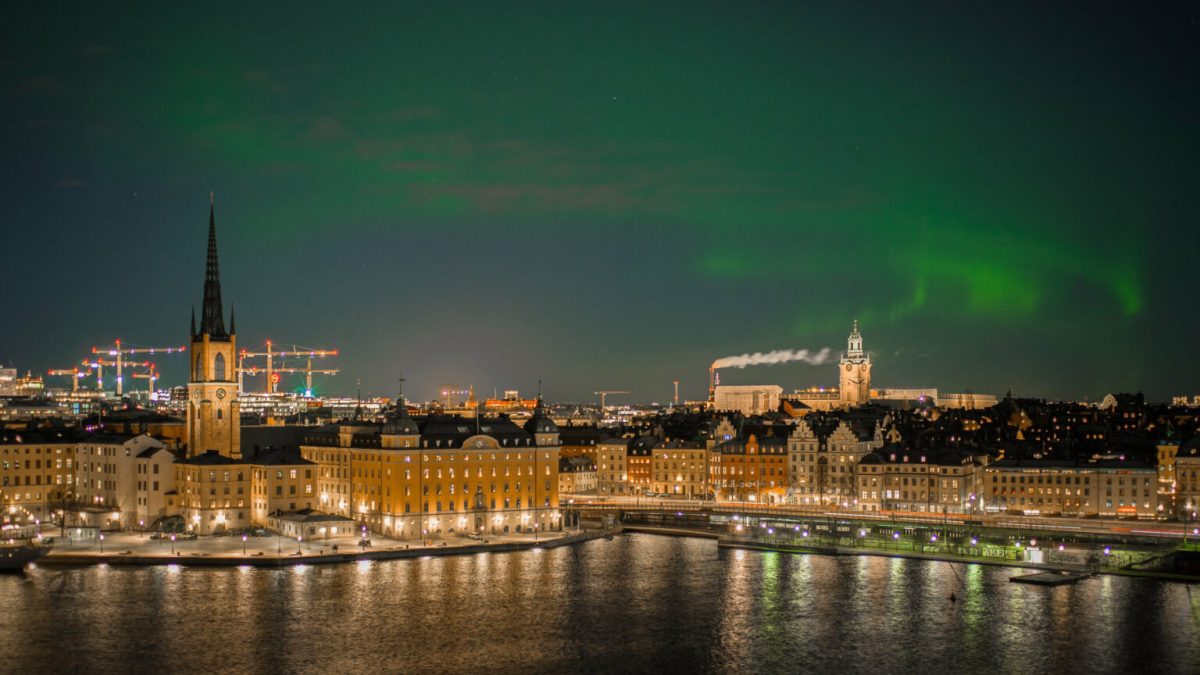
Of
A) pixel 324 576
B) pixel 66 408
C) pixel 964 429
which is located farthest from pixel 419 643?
pixel 66 408

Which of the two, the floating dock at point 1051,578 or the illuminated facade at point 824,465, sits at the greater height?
the illuminated facade at point 824,465

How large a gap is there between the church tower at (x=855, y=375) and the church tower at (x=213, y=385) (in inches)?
4917

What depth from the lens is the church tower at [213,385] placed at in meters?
64.8

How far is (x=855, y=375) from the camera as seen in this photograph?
182m

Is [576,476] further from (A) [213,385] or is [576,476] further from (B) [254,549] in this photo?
(B) [254,549]

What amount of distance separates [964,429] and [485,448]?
51.8 metres

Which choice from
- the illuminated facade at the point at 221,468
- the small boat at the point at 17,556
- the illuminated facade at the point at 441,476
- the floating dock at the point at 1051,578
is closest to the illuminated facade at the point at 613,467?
the illuminated facade at the point at 441,476

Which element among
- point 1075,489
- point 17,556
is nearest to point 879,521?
point 1075,489

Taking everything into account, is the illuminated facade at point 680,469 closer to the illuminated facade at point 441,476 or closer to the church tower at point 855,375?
the illuminated facade at point 441,476

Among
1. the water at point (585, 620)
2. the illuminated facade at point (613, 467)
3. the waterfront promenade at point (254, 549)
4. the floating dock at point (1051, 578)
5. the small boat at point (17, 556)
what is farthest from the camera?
the illuminated facade at point (613, 467)

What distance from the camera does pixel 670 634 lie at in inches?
1567

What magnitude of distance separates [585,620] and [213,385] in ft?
102

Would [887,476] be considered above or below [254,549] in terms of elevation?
above

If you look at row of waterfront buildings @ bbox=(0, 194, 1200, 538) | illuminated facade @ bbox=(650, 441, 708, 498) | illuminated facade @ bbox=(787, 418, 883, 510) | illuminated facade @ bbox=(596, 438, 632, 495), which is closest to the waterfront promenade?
row of waterfront buildings @ bbox=(0, 194, 1200, 538)
